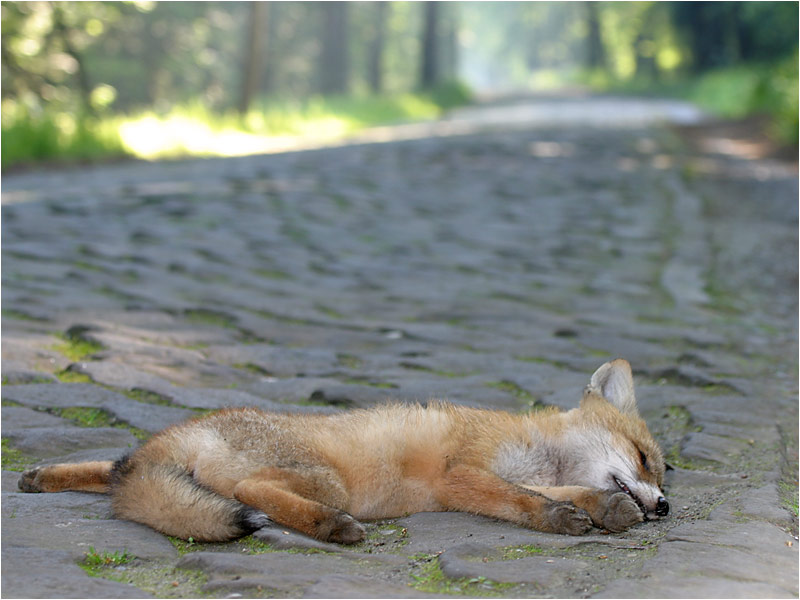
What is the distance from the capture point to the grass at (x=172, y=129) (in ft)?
51.0

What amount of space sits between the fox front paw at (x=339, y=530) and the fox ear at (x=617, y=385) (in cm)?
152

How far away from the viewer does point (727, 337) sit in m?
6.43

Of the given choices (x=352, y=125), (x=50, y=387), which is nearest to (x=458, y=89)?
(x=352, y=125)

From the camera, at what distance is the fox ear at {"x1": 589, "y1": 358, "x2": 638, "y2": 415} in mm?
4266

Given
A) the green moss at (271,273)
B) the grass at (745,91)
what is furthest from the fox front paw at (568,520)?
the grass at (745,91)

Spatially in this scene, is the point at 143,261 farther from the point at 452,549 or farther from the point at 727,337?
the point at 452,549

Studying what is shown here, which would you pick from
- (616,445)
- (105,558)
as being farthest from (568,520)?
(105,558)

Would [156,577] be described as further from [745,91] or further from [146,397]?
[745,91]

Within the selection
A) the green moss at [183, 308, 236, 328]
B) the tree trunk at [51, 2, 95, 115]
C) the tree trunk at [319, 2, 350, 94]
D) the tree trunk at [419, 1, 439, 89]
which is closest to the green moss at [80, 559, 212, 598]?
the green moss at [183, 308, 236, 328]

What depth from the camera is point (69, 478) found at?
12.2 feet

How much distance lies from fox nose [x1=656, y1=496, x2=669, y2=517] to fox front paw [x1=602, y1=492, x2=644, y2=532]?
0.25ft

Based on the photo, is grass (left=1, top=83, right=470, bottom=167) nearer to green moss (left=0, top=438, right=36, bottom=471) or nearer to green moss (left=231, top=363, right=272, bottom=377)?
green moss (left=231, top=363, right=272, bottom=377)

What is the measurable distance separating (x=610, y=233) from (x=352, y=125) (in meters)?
17.8

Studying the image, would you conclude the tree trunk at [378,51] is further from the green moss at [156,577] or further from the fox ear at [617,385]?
the green moss at [156,577]
